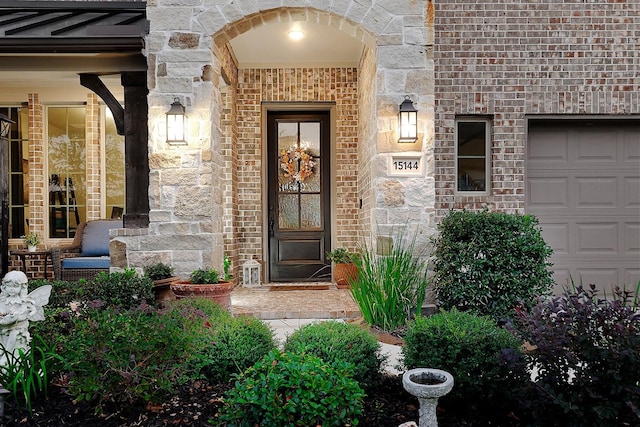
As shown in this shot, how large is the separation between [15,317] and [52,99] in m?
5.18

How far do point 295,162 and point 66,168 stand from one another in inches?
125

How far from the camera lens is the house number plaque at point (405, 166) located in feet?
14.5

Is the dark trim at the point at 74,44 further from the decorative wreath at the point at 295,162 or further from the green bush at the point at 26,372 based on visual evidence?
the green bush at the point at 26,372

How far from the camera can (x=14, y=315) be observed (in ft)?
7.68

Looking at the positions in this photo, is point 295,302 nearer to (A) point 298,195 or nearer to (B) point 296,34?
(A) point 298,195

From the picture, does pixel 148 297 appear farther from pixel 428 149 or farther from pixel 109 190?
pixel 109 190

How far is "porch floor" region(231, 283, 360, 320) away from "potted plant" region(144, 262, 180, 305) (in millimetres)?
638

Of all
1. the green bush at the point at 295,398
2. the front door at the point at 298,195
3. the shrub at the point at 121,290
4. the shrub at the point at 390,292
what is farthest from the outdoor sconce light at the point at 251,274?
the green bush at the point at 295,398

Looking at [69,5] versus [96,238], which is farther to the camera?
[96,238]

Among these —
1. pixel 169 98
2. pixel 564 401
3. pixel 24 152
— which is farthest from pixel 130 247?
pixel 564 401

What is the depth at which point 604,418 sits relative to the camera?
1796 millimetres

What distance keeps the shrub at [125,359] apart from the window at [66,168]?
497 cm

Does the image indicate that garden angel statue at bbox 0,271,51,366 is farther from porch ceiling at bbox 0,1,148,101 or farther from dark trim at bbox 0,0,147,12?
dark trim at bbox 0,0,147,12

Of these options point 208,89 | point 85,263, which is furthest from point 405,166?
point 85,263
